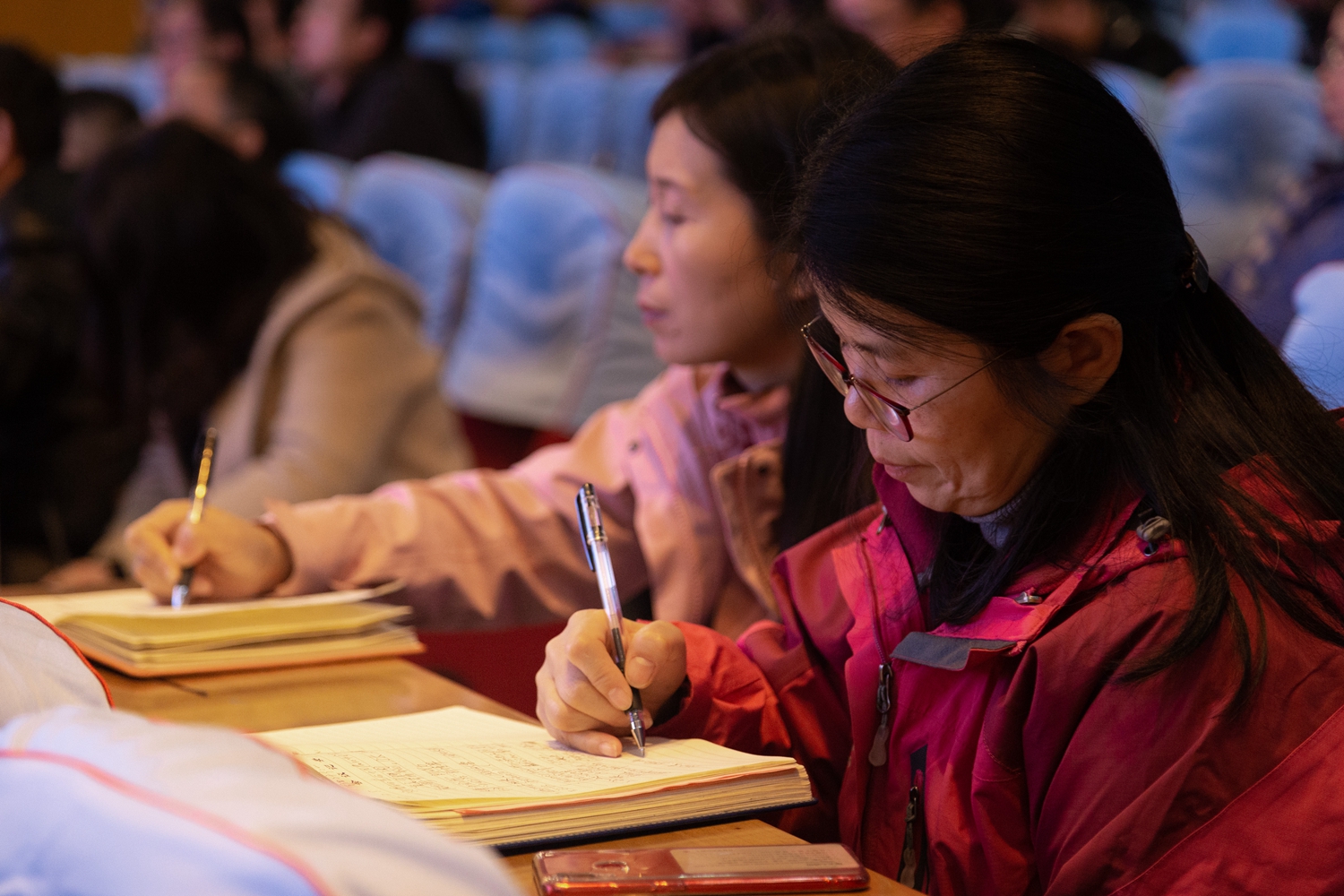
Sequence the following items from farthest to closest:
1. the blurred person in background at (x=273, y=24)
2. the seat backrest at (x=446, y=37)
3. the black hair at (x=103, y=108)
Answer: the seat backrest at (x=446, y=37), the blurred person in background at (x=273, y=24), the black hair at (x=103, y=108)

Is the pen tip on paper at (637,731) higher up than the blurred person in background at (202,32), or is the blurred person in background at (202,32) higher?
the blurred person in background at (202,32)

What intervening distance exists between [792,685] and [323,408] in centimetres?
113

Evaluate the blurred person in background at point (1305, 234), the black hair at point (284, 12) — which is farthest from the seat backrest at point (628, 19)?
the blurred person in background at point (1305, 234)

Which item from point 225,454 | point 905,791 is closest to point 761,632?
point 905,791

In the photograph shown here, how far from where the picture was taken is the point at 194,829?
397 millimetres

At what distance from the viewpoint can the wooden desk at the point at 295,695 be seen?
1.02m

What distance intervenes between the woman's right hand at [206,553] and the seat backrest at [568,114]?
349 cm

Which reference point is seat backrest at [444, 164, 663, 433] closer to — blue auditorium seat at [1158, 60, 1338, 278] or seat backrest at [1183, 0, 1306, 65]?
blue auditorium seat at [1158, 60, 1338, 278]

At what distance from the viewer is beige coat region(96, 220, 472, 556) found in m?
1.95

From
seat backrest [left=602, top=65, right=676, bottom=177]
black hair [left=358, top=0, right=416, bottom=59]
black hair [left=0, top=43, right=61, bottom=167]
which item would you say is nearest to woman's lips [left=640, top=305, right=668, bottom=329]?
black hair [left=0, top=43, right=61, bottom=167]

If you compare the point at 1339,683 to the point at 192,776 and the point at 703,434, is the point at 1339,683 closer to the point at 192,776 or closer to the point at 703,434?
the point at 192,776

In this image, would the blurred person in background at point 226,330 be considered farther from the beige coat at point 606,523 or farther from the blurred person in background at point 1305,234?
the blurred person in background at point 1305,234

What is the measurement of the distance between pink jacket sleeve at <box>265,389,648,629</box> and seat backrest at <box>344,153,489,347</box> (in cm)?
190

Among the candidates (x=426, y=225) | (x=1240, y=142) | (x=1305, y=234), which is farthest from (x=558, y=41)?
(x=1305, y=234)
